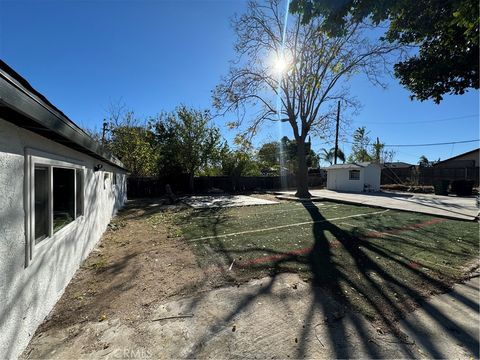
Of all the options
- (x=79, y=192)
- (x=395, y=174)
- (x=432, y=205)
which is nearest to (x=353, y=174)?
(x=395, y=174)

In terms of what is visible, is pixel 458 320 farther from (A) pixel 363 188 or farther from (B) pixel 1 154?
(A) pixel 363 188

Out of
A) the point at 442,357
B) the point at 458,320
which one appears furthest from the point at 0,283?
the point at 458,320

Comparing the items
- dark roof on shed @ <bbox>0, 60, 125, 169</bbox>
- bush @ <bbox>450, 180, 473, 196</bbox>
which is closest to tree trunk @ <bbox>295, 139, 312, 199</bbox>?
bush @ <bbox>450, 180, 473, 196</bbox>

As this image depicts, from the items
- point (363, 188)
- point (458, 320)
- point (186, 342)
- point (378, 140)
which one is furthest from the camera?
point (378, 140)

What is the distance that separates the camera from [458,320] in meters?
2.87

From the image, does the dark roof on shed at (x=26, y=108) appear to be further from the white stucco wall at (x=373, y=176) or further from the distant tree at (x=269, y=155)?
the distant tree at (x=269, y=155)

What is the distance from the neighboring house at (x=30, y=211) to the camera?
6.76 ft

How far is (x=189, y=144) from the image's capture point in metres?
20.3

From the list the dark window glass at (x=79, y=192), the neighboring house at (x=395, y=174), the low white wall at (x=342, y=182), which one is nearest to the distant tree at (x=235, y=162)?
the low white wall at (x=342, y=182)

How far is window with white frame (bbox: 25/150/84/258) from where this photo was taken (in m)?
2.59

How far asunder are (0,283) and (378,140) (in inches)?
1485

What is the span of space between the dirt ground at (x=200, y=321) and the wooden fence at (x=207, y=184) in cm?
1557

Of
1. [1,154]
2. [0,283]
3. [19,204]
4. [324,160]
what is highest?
[324,160]

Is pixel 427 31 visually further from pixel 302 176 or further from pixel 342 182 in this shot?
pixel 342 182
